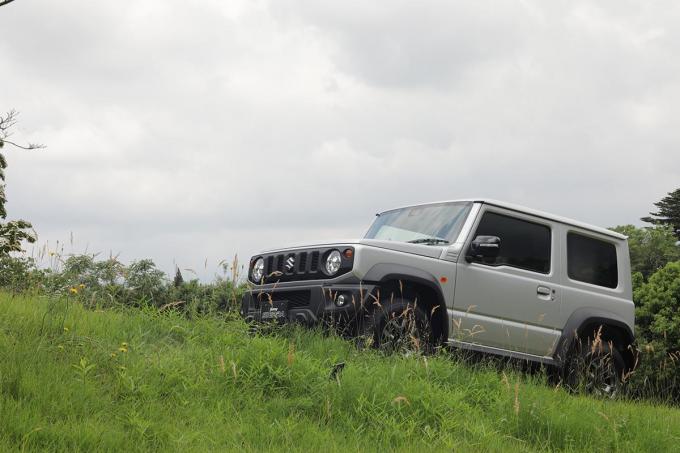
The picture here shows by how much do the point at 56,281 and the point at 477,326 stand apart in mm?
4386

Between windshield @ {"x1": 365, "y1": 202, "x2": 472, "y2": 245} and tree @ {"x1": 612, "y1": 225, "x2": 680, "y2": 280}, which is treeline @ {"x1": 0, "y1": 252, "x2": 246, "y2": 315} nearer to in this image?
windshield @ {"x1": 365, "y1": 202, "x2": 472, "y2": 245}

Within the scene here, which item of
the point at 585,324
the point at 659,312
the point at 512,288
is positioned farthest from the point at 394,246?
the point at 659,312

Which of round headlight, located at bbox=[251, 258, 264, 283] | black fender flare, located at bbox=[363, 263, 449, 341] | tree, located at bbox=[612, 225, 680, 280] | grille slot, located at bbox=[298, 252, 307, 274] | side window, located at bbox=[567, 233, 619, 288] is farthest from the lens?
tree, located at bbox=[612, 225, 680, 280]

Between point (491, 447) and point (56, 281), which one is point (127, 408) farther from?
point (56, 281)

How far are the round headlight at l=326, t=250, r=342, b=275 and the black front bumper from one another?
0.16m

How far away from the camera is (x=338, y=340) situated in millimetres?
6543

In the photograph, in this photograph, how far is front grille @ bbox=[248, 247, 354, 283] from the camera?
22.8 feet

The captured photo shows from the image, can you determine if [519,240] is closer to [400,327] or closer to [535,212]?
[535,212]

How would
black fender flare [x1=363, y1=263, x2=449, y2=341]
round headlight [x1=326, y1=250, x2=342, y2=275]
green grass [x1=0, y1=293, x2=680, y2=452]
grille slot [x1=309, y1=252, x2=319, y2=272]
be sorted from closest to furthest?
green grass [x1=0, y1=293, x2=680, y2=452] → black fender flare [x1=363, y1=263, x2=449, y2=341] → round headlight [x1=326, y1=250, x2=342, y2=275] → grille slot [x1=309, y1=252, x2=319, y2=272]

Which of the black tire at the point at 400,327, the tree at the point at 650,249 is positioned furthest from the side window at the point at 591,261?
the tree at the point at 650,249

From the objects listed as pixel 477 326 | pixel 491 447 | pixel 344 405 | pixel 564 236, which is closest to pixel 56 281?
pixel 344 405

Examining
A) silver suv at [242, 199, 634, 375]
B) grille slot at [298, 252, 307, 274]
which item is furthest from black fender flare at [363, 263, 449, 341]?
grille slot at [298, 252, 307, 274]

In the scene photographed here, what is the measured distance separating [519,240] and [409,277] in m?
1.78

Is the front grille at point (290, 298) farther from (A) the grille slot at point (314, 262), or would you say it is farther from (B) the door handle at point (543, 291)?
(B) the door handle at point (543, 291)
